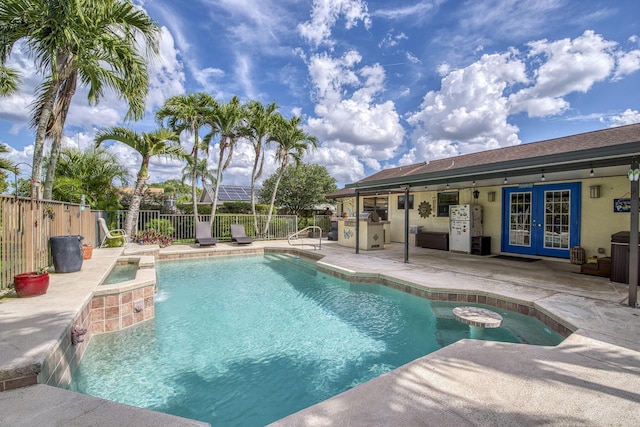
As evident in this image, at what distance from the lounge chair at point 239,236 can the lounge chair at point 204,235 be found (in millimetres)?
997

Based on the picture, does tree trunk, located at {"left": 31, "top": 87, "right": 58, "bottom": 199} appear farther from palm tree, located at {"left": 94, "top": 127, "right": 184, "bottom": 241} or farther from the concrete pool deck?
palm tree, located at {"left": 94, "top": 127, "right": 184, "bottom": 241}

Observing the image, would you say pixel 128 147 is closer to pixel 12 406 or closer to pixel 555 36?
pixel 12 406

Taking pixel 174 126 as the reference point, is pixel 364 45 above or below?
above

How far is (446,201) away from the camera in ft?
39.7

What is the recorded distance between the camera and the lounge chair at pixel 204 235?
470 inches

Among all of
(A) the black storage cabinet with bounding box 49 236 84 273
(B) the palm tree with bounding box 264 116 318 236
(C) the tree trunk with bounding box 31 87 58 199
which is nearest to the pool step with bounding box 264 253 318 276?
(B) the palm tree with bounding box 264 116 318 236

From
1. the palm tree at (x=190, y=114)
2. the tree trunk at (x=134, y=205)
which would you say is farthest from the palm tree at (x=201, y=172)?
the tree trunk at (x=134, y=205)

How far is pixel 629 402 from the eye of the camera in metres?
2.27

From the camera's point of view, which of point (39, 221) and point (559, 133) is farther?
point (559, 133)

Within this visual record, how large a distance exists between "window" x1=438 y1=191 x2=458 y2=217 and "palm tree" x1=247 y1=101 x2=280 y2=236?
875 cm

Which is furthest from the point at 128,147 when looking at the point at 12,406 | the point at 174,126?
the point at 12,406

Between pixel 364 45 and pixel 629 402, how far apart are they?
46.6 feet

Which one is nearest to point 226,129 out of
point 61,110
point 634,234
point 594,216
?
point 61,110

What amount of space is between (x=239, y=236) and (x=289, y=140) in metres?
5.50
